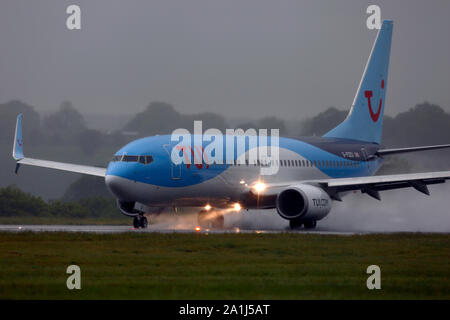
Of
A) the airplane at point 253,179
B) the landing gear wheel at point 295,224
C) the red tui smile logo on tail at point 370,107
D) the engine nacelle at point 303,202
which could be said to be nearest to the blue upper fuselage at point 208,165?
the airplane at point 253,179

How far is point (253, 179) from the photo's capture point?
130 feet

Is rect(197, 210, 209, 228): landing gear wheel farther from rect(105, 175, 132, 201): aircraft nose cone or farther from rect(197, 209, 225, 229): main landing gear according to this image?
rect(105, 175, 132, 201): aircraft nose cone

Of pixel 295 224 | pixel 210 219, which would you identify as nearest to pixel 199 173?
pixel 210 219

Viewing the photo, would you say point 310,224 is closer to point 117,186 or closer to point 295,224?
point 295,224

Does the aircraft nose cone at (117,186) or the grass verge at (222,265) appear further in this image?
the aircraft nose cone at (117,186)

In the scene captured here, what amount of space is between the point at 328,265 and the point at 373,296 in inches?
200

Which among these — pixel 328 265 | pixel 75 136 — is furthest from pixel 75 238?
pixel 75 136

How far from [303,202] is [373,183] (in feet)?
11.5

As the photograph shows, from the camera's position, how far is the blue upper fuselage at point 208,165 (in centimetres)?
3503

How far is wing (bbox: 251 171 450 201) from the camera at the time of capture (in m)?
37.0

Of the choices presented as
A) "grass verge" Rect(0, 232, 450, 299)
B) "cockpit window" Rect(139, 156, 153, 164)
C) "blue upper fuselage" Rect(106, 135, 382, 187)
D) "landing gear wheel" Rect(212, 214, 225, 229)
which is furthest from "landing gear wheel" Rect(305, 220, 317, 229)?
"cockpit window" Rect(139, 156, 153, 164)

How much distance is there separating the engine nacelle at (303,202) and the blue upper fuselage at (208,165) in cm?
259

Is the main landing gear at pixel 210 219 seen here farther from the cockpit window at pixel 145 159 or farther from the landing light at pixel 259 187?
the cockpit window at pixel 145 159

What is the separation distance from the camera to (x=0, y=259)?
69.9 ft
